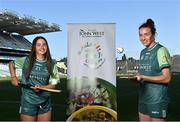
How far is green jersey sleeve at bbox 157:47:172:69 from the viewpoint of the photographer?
4.03 metres

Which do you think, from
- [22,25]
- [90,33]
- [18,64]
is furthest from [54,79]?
[22,25]

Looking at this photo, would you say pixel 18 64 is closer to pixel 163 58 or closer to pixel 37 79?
pixel 37 79

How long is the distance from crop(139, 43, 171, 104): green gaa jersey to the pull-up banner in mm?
2558

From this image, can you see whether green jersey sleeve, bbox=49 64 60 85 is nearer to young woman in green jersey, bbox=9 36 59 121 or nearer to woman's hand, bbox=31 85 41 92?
young woman in green jersey, bbox=9 36 59 121

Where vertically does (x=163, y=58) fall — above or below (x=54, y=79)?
above

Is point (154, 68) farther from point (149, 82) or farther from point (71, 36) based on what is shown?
point (71, 36)

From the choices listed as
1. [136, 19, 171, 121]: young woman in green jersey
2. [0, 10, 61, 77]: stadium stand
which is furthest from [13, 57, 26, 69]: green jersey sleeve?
[0, 10, 61, 77]: stadium stand

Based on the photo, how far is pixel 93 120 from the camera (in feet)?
22.0

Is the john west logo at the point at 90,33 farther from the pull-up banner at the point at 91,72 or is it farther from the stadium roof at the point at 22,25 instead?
the stadium roof at the point at 22,25

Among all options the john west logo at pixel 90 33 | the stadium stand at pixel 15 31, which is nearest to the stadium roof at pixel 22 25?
the stadium stand at pixel 15 31

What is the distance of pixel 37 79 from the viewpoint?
15.3 ft

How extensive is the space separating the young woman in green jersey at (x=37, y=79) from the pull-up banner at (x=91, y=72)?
1.93m

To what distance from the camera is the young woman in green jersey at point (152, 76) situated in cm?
403

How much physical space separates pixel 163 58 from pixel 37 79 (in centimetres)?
148
